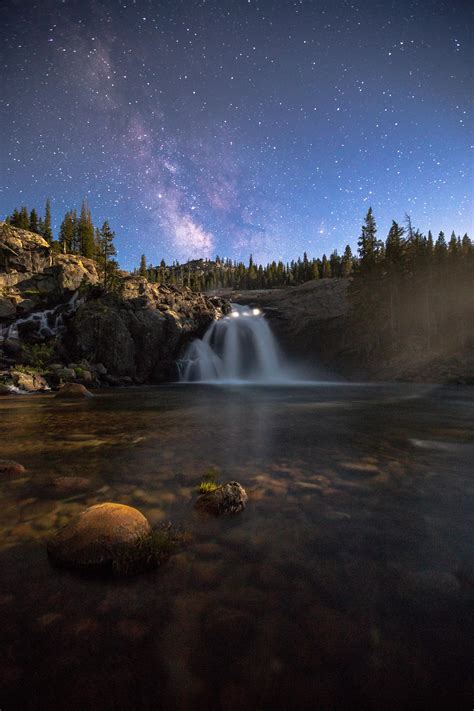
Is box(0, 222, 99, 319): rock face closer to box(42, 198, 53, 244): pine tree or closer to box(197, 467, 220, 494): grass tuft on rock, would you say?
box(42, 198, 53, 244): pine tree

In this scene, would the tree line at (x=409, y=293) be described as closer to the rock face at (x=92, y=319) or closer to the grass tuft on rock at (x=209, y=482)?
the rock face at (x=92, y=319)

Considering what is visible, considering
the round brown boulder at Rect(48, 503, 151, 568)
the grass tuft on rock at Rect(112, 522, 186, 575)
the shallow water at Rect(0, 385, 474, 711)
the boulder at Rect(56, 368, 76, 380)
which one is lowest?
the shallow water at Rect(0, 385, 474, 711)

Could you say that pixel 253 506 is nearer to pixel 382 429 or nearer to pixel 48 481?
pixel 48 481

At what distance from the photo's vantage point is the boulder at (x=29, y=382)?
2583cm

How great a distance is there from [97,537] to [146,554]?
26.2 inches

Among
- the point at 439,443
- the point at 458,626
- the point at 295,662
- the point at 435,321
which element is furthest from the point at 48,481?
the point at 435,321

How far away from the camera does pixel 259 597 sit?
3.37 m

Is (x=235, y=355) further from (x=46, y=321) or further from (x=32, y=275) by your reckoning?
(x=32, y=275)

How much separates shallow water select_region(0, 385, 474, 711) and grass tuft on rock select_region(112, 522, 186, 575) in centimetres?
13

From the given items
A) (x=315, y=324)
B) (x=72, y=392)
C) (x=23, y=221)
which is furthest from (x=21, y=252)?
(x=315, y=324)

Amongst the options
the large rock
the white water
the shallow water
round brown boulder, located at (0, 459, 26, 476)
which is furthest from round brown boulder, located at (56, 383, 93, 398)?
the large rock

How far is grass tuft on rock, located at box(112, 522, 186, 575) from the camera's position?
3730 millimetres

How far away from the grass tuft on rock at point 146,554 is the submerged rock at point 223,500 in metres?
1.01

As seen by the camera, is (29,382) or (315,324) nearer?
(29,382)
